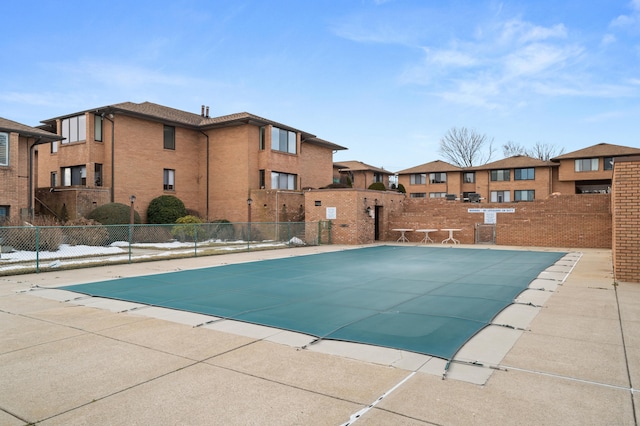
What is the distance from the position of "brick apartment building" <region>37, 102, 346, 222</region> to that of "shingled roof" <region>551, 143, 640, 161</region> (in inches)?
1177

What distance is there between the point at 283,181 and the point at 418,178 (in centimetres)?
3092

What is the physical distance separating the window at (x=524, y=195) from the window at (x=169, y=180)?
38.9 meters

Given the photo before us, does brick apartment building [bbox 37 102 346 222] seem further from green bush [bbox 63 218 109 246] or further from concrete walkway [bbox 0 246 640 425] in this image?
concrete walkway [bbox 0 246 640 425]

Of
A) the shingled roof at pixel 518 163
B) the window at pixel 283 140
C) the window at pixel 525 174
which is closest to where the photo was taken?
the window at pixel 283 140

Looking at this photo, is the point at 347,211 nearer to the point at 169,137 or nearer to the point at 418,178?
the point at 169,137

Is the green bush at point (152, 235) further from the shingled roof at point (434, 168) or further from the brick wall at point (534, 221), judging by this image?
the shingled roof at point (434, 168)

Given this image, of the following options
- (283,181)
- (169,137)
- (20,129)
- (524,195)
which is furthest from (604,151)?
(20,129)

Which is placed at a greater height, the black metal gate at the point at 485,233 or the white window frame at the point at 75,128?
the white window frame at the point at 75,128

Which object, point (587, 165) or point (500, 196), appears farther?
point (500, 196)

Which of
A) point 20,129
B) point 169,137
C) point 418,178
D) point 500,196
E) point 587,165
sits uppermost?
point 169,137

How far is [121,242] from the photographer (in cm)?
2208

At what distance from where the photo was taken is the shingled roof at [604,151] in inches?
1718

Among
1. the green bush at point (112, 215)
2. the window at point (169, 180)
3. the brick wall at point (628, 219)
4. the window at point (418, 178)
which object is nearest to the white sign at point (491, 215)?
the brick wall at point (628, 219)

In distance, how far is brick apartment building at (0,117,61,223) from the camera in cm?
2125
